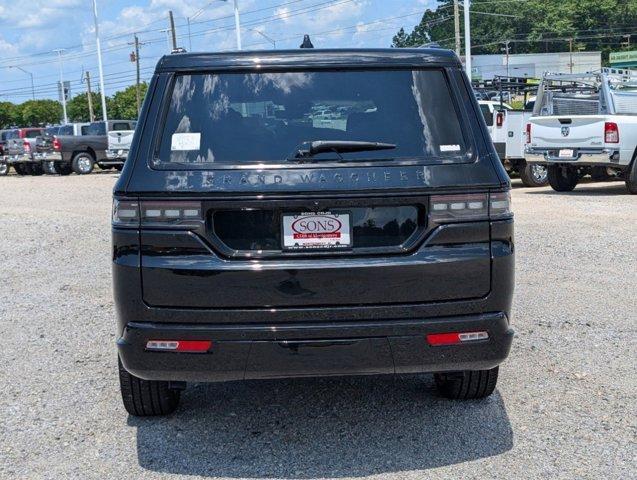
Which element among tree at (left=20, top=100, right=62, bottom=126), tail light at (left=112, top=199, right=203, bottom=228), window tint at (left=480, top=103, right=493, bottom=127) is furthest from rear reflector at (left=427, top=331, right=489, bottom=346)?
tree at (left=20, top=100, right=62, bottom=126)

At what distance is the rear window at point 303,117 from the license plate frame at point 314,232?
0.86 ft

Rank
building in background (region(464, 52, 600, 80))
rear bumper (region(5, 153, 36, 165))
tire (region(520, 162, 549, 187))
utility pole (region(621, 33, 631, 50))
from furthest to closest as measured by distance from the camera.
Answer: utility pole (region(621, 33, 631, 50)) < building in background (region(464, 52, 600, 80)) < rear bumper (region(5, 153, 36, 165)) < tire (region(520, 162, 549, 187))

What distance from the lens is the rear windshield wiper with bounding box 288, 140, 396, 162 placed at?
375 cm

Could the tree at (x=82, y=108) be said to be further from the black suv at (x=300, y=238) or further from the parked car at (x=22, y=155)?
the black suv at (x=300, y=238)

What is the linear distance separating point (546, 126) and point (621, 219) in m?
3.54

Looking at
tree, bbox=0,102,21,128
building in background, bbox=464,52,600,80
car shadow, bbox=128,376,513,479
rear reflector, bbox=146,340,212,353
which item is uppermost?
building in background, bbox=464,52,600,80

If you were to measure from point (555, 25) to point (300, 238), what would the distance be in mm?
129236

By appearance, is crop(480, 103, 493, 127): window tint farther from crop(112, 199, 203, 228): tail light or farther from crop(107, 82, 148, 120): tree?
crop(107, 82, 148, 120): tree

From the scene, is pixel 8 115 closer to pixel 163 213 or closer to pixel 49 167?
pixel 49 167

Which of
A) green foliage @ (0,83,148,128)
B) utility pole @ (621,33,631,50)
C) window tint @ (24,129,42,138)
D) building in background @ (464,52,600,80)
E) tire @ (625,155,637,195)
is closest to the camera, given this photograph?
tire @ (625,155,637,195)

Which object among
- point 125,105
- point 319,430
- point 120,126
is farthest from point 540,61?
point 319,430

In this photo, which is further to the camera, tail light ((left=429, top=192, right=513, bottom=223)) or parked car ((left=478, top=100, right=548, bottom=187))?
parked car ((left=478, top=100, right=548, bottom=187))

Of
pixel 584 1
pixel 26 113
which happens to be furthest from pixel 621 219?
pixel 584 1

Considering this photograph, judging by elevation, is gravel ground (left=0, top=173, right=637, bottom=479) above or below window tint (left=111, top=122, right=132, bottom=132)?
below
